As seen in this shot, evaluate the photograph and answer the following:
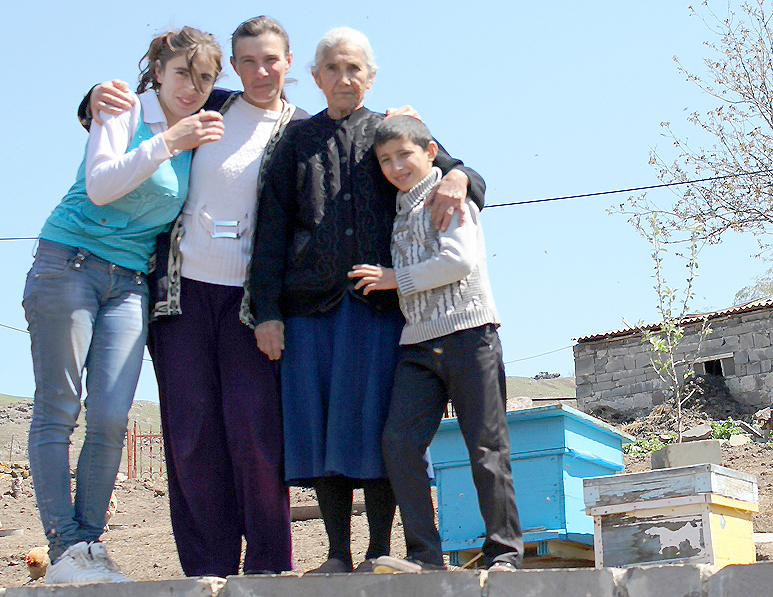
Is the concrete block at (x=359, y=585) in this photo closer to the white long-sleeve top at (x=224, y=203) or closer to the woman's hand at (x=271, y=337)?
the woman's hand at (x=271, y=337)

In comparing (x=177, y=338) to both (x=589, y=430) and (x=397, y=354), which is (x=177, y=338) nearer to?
(x=397, y=354)

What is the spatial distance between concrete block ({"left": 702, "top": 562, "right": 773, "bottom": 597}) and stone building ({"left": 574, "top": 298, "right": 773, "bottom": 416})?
45.8ft

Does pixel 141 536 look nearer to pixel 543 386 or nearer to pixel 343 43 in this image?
pixel 343 43

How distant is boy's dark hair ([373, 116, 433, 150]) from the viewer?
3316 millimetres

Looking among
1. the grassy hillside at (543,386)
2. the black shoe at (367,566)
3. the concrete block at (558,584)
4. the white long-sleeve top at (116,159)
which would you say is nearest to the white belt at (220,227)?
the white long-sleeve top at (116,159)

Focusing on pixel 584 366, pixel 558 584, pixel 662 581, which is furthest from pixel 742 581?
pixel 584 366

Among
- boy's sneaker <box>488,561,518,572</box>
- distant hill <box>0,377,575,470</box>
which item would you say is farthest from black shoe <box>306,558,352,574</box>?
distant hill <box>0,377,575,470</box>

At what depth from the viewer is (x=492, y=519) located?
9.96ft

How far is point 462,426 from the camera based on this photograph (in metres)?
3.17

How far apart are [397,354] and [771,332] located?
48.8 feet

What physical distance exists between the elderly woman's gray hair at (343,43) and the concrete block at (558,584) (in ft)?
6.08

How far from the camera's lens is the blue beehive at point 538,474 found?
4629 millimetres

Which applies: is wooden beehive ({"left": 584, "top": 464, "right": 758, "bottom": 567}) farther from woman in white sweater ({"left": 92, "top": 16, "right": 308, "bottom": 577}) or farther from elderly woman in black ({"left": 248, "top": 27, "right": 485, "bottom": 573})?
woman in white sweater ({"left": 92, "top": 16, "right": 308, "bottom": 577})

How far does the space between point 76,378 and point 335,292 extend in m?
0.89
